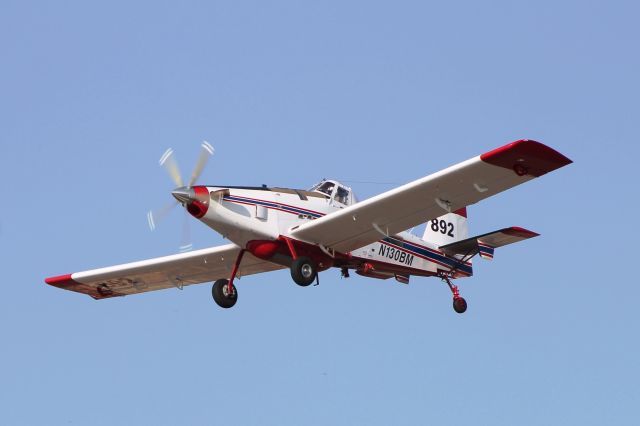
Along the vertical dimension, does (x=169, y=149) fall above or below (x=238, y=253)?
above

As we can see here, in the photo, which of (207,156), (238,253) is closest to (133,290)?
(238,253)

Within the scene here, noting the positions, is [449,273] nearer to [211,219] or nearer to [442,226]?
Result: [442,226]

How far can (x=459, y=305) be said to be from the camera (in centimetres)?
2753

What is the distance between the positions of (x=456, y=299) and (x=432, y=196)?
496 centimetres

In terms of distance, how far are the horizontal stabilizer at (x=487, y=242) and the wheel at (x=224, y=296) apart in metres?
5.43

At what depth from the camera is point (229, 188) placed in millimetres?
24109

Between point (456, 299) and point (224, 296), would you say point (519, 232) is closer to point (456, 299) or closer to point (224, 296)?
point (456, 299)

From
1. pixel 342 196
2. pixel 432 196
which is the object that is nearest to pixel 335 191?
pixel 342 196

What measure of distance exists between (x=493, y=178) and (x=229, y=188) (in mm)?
5242

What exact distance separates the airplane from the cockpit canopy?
3cm

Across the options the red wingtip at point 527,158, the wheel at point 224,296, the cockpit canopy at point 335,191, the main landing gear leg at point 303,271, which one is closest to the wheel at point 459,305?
the cockpit canopy at point 335,191

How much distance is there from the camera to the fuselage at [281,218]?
78.9 ft

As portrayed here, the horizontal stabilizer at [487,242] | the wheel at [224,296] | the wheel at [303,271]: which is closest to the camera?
the wheel at [303,271]

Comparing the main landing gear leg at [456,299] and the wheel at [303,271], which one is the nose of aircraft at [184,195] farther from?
the main landing gear leg at [456,299]
